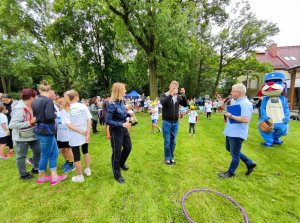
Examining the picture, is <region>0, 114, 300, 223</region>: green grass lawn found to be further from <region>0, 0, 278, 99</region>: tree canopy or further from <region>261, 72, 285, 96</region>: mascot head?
<region>0, 0, 278, 99</region>: tree canopy

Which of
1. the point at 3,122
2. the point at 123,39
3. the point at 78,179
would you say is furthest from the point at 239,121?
the point at 123,39

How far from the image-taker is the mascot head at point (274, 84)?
5.70 m

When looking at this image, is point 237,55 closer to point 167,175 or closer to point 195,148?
point 195,148

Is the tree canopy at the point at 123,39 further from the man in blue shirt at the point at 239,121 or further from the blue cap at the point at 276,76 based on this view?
the man in blue shirt at the point at 239,121

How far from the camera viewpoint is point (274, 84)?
18.9 feet

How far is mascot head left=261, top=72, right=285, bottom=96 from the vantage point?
18.7 ft

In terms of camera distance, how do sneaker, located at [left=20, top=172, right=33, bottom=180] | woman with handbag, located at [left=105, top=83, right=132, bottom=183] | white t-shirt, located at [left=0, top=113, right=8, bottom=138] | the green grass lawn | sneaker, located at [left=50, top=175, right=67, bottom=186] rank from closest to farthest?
the green grass lawn → woman with handbag, located at [left=105, top=83, right=132, bottom=183] → sneaker, located at [left=50, top=175, right=67, bottom=186] → sneaker, located at [left=20, top=172, right=33, bottom=180] → white t-shirt, located at [left=0, top=113, right=8, bottom=138]

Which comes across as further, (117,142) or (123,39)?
(123,39)

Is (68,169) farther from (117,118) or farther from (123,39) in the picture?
(123,39)

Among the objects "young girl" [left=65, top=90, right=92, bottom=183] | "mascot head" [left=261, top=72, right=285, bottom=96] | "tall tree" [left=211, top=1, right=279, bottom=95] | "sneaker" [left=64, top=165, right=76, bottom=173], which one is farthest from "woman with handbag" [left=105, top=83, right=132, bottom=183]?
"tall tree" [left=211, top=1, right=279, bottom=95]

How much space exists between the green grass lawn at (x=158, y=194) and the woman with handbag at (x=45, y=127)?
1.38 feet

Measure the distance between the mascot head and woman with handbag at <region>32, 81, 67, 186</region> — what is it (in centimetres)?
622

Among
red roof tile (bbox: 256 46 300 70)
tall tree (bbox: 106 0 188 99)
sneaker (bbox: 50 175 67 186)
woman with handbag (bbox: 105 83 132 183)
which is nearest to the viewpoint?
woman with handbag (bbox: 105 83 132 183)

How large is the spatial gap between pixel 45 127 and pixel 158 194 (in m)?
2.39
